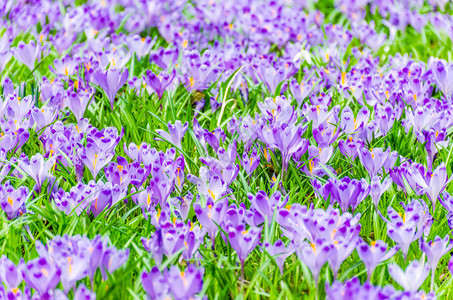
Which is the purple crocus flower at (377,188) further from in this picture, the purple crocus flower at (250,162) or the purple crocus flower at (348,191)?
the purple crocus flower at (250,162)

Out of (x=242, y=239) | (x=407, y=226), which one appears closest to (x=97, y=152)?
(x=242, y=239)

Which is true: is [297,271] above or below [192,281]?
below

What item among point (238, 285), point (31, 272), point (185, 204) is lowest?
point (238, 285)

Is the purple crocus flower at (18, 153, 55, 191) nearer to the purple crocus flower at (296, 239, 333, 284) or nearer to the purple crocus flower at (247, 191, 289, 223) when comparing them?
the purple crocus flower at (247, 191, 289, 223)

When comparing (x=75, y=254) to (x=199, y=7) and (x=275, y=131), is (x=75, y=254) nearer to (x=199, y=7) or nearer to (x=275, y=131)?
(x=275, y=131)

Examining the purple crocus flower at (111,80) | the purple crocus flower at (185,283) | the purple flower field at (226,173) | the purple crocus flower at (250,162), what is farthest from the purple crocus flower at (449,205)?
the purple crocus flower at (111,80)

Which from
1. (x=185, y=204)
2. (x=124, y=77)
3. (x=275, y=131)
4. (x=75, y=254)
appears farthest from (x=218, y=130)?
(x=75, y=254)
